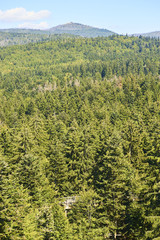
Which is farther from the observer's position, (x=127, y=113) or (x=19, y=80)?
(x=19, y=80)

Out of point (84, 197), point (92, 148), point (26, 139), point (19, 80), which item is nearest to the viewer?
point (84, 197)

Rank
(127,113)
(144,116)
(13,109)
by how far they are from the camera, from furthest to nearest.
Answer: (13,109), (127,113), (144,116)

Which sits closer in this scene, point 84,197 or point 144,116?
point 84,197

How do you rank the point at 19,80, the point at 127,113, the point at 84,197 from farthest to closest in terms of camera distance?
1. the point at 19,80
2. the point at 127,113
3. the point at 84,197

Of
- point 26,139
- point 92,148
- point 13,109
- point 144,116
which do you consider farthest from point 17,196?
point 13,109

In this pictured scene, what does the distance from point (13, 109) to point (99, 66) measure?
303 ft

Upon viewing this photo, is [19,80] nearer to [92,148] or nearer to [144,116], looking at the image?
[144,116]

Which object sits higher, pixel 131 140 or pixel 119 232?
pixel 131 140

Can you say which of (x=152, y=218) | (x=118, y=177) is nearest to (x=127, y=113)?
(x=118, y=177)

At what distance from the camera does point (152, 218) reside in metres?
17.8

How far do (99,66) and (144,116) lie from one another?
109m

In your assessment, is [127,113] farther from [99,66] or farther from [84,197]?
[99,66]

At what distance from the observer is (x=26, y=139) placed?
3375 cm

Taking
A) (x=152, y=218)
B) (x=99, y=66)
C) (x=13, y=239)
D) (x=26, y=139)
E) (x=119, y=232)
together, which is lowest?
(x=119, y=232)
